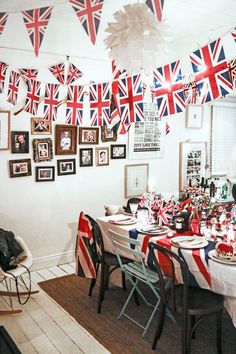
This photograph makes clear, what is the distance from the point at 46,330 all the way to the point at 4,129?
2260 mm

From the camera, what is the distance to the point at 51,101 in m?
4.20

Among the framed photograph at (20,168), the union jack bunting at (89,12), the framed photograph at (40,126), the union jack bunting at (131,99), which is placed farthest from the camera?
the framed photograph at (40,126)

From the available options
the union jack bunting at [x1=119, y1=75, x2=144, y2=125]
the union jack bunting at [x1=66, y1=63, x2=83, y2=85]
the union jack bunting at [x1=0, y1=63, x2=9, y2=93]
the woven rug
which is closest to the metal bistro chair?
the woven rug

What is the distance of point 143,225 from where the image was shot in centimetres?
369

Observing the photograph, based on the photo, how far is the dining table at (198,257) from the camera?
8.68ft

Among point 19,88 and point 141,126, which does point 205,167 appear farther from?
point 19,88

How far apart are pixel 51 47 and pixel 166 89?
1.95m

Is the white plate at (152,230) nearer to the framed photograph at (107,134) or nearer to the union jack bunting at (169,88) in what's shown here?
the union jack bunting at (169,88)

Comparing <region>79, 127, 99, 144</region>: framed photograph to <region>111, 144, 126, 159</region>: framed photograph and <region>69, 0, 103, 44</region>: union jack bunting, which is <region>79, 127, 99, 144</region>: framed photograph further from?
<region>69, 0, 103, 44</region>: union jack bunting

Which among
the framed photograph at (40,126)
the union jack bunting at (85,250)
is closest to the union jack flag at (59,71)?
the framed photograph at (40,126)

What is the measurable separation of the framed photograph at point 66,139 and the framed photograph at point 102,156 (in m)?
0.36

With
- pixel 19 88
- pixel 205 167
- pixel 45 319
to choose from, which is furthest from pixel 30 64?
pixel 205 167

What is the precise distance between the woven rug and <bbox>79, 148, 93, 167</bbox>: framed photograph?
1.62 meters

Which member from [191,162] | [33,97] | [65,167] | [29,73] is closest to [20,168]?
[65,167]
